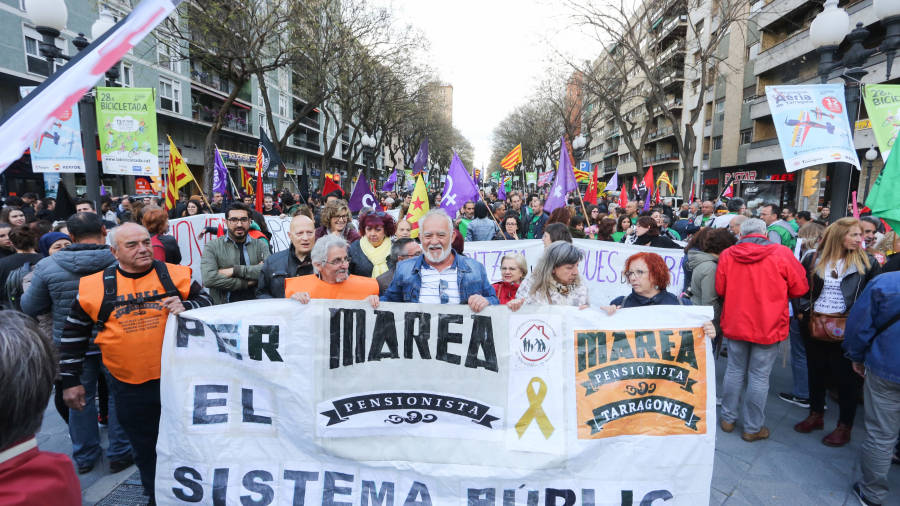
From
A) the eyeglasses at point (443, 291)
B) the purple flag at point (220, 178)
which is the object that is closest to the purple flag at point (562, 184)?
the eyeglasses at point (443, 291)

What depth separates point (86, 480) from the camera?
3512 millimetres

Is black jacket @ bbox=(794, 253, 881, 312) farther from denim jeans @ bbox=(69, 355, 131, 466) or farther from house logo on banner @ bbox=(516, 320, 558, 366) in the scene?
denim jeans @ bbox=(69, 355, 131, 466)

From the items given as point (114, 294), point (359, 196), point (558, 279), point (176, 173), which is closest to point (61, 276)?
point (114, 294)

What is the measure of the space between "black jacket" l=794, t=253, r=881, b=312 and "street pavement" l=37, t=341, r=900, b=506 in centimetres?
119

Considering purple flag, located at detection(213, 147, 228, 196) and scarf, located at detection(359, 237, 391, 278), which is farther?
purple flag, located at detection(213, 147, 228, 196)

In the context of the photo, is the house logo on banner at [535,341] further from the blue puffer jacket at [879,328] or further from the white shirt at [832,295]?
the white shirt at [832,295]

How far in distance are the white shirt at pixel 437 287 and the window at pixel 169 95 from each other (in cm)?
3179

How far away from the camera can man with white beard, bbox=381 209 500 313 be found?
10.7 ft

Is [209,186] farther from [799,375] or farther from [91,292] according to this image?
Result: [799,375]

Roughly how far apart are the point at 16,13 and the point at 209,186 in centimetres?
1337

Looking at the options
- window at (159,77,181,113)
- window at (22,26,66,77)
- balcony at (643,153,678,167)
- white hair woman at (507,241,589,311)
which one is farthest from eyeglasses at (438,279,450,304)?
balcony at (643,153,678,167)

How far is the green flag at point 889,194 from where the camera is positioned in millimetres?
3943

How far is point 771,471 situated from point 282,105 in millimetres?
49347

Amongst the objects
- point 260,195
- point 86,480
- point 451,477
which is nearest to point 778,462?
point 451,477
